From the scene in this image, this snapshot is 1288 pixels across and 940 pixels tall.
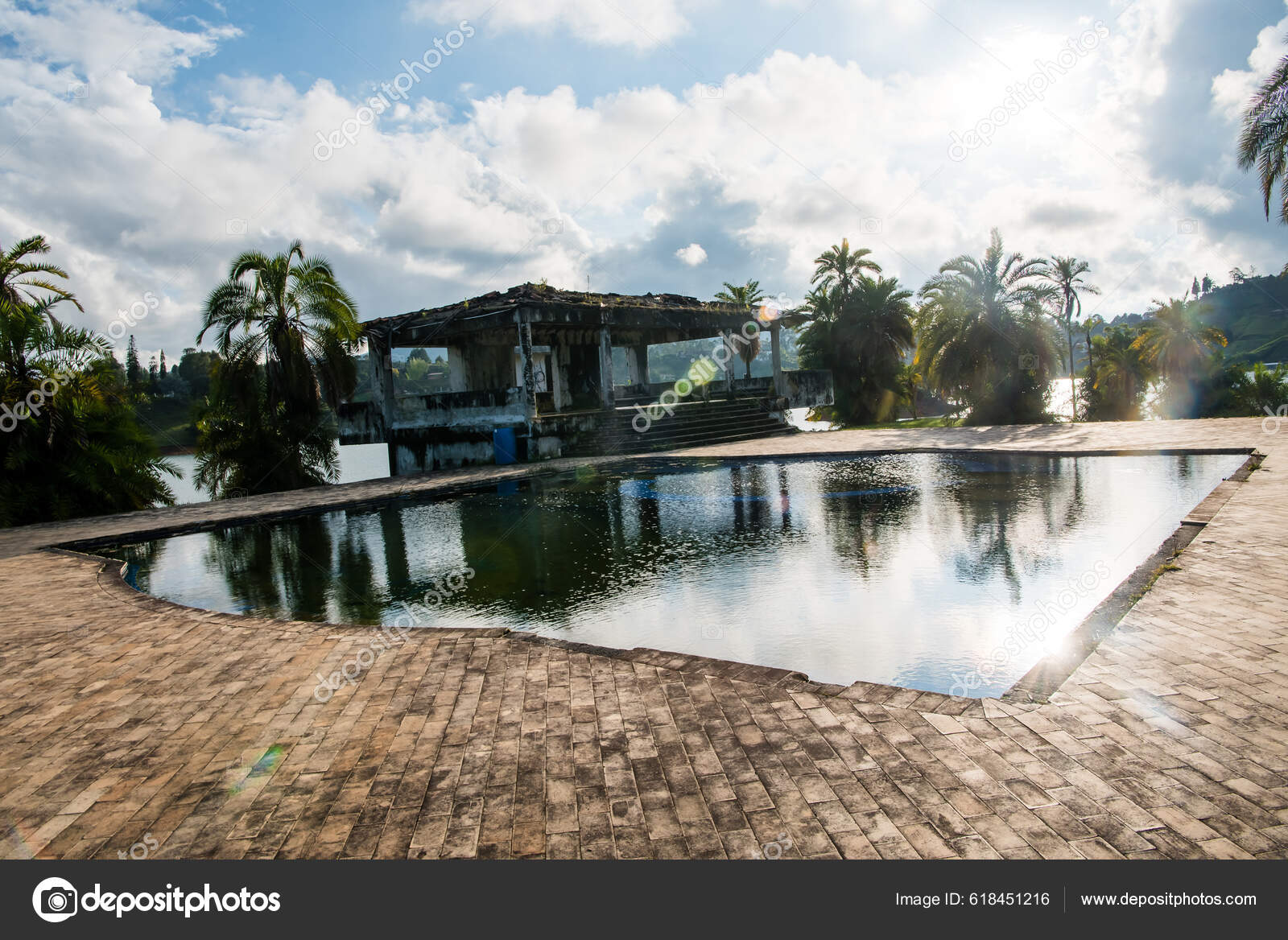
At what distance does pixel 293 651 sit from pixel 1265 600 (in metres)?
7.03

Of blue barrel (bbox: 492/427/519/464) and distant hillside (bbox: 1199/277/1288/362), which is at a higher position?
distant hillside (bbox: 1199/277/1288/362)

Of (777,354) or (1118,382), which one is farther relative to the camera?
(1118,382)

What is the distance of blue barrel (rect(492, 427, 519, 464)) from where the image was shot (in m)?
20.8

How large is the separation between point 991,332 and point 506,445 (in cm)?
2057

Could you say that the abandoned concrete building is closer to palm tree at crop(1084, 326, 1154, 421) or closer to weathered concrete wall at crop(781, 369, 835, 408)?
weathered concrete wall at crop(781, 369, 835, 408)

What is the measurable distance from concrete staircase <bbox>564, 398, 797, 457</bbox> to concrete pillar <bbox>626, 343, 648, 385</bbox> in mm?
4433

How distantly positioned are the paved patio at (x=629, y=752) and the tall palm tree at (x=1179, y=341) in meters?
39.9

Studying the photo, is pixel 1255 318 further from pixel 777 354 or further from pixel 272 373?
pixel 272 373

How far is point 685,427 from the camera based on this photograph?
2352 centimetres

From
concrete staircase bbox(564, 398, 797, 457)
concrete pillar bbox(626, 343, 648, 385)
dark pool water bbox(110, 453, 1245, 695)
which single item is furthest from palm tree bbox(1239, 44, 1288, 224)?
concrete pillar bbox(626, 343, 648, 385)

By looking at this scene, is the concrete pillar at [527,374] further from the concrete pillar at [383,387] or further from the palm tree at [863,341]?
the palm tree at [863,341]

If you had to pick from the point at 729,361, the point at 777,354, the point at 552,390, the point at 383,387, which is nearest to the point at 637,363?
the point at 552,390
